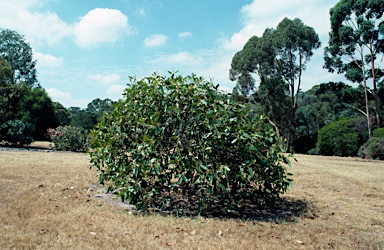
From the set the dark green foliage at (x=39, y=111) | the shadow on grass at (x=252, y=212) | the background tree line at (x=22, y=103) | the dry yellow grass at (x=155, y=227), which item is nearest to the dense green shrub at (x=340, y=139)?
the background tree line at (x=22, y=103)

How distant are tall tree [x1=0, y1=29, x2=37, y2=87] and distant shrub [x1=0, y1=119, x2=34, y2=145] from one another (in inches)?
1023

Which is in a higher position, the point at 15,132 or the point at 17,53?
the point at 17,53

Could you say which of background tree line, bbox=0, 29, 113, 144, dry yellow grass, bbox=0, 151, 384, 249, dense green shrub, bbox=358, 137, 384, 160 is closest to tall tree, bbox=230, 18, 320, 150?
dense green shrub, bbox=358, 137, 384, 160

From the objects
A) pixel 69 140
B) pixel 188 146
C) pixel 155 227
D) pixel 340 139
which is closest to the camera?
pixel 155 227

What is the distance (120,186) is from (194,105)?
1.56m

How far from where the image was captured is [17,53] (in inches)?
1666

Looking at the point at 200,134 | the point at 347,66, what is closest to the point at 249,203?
the point at 200,134

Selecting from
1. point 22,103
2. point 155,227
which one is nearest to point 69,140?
point 22,103

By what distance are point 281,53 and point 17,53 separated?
109 ft

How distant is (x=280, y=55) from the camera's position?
29109 millimetres

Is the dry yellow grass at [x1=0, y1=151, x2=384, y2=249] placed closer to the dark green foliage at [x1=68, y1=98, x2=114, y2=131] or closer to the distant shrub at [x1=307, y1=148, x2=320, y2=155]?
the distant shrub at [x1=307, y1=148, x2=320, y2=155]

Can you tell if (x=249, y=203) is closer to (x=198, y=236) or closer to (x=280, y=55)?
(x=198, y=236)

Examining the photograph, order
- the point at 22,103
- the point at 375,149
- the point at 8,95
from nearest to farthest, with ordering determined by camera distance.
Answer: the point at 8,95 → the point at 375,149 → the point at 22,103

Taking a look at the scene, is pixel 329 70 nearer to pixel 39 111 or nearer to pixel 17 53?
pixel 39 111
